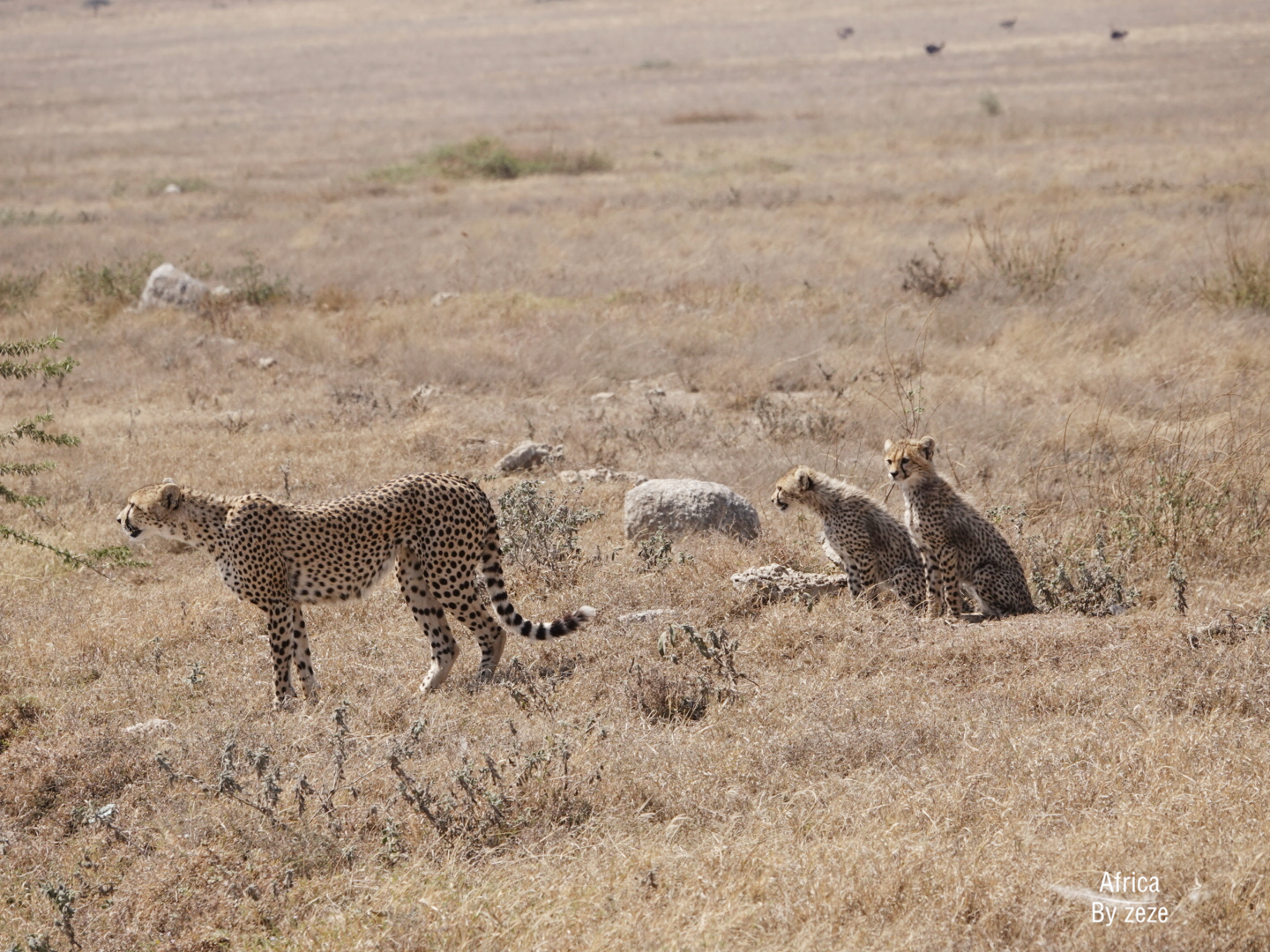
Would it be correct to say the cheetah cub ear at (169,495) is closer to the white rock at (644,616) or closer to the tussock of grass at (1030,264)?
the white rock at (644,616)

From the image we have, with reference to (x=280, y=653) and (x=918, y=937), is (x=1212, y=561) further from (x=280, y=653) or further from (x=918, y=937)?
(x=280, y=653)

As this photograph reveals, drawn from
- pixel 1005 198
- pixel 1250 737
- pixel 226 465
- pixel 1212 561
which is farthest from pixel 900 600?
pixel 1005 198

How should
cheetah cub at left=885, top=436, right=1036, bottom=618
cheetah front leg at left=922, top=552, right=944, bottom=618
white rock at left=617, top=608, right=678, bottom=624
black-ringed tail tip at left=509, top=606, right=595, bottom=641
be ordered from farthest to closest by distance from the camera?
1. cheetah front leg at left=922, top=552, right=944, bottom=618
2. cheetah cub at left=885, top=436, right=1036, bottom=618
3. white rock at left=617, top=608, right=678, bottom=624
4. black-ringed tail tip at left=509, top=606, right=595, bottom=641

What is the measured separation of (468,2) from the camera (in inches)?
4235

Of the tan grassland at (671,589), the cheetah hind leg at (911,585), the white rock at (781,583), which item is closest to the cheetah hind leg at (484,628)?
the tan grassland at (671,589)

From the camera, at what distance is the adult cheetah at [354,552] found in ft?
19.9

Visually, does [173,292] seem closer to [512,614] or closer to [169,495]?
[169,495]

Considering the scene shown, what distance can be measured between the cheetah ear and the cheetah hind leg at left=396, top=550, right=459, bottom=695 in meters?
1.14

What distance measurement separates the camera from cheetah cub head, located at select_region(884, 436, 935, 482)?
694 centimetres

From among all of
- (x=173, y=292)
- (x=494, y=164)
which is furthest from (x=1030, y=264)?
(x=494, y=164)

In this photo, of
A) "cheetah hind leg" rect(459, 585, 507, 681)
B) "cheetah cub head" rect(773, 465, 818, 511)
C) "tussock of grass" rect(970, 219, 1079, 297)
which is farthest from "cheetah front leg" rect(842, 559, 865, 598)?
"tussock of grass" rect(970, 219, 1079, 297)

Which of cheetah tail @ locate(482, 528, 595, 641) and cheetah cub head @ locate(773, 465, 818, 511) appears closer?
cheetah tail @ locate(482, 528, 595, 641)

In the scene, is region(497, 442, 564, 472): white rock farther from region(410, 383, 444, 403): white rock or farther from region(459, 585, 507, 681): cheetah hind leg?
region(459, 585, 507, 681): cheetah hind leg

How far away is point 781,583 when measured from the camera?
6.86 metres
